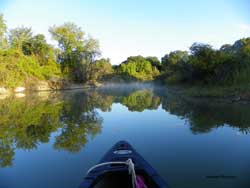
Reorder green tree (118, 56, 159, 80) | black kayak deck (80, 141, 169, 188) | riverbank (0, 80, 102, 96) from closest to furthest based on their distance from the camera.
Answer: black kayak deck (80, 141, 169, 188) → riverbank (0, 80, 102, 96) → green tree (118, 56, 159, 80)

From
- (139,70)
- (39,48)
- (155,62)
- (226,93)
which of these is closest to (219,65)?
(226,93)

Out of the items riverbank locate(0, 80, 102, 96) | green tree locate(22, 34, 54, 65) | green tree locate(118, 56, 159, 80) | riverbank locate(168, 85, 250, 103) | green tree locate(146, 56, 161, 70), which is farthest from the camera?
green tree locate(146, 56, 161, 70)

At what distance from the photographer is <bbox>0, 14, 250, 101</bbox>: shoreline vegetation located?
12.6 m

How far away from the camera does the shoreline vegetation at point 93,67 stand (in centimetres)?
1259

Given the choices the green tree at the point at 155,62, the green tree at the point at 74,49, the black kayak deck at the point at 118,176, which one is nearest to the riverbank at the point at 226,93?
the black kayak deck at the point at 118,176

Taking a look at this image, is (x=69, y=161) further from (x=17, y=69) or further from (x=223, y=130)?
(x=17, y=69)

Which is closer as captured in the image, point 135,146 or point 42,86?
point 135,146

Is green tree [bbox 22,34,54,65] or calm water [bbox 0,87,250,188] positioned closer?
calm water [bbox 0,87,250,188]

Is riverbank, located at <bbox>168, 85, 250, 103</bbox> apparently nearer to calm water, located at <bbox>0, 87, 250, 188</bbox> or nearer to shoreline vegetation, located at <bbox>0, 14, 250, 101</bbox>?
shoreline vegetation, located at <bbox>0, 14, 250, 101</bbox>

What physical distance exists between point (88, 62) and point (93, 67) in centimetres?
124

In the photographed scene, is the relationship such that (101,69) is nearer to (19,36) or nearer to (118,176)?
(19,36)

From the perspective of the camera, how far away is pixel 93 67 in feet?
116

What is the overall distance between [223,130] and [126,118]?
3.17m

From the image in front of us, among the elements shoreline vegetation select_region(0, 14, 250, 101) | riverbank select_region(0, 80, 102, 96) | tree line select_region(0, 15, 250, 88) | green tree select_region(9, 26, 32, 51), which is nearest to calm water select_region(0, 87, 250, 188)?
shoreline vegetation select_region(0, 14, 250, 101)
